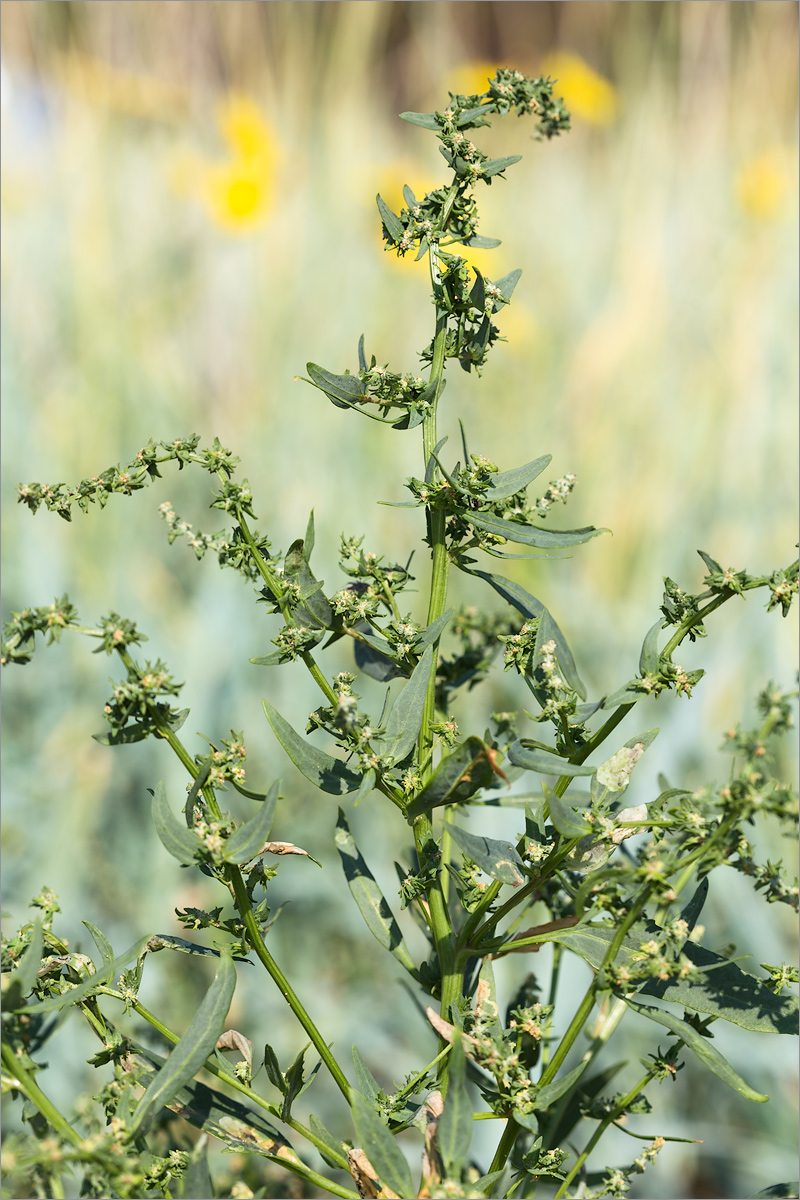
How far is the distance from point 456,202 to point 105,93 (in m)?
2.54

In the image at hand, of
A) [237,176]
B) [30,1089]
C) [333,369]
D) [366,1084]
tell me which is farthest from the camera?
[237,176]

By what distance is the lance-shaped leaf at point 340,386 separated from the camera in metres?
0.54

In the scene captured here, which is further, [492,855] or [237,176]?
[237,176]

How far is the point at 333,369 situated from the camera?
2432 millimetres

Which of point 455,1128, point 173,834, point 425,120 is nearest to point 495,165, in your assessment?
point 425,120

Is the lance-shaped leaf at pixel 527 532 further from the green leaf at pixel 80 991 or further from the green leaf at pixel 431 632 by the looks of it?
the green leaf at pixel 80 991

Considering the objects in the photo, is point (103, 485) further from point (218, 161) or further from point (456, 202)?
point (218, 161)

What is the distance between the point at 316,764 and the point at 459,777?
91mm

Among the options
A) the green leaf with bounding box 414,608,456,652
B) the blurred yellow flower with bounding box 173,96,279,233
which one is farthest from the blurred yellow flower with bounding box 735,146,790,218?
the green leaf with bounding box 414,608,456,652

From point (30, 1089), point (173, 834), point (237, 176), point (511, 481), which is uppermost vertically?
point (237, 176)

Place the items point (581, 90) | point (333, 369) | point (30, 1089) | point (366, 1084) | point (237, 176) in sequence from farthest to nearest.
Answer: point (581, 90) → point (237, 176) → point (333, 369) → point (366, 1084) → point (30, 1089)

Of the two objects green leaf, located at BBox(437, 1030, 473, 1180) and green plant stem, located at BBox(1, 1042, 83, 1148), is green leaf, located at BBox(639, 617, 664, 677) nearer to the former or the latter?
green leaf, located at BBox(437, 1030, 473, 1180)

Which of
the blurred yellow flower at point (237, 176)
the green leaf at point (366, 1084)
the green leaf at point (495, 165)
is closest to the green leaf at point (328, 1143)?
the green leaf at point (366, 1084)

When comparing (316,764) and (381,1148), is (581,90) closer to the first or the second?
(316,764)
